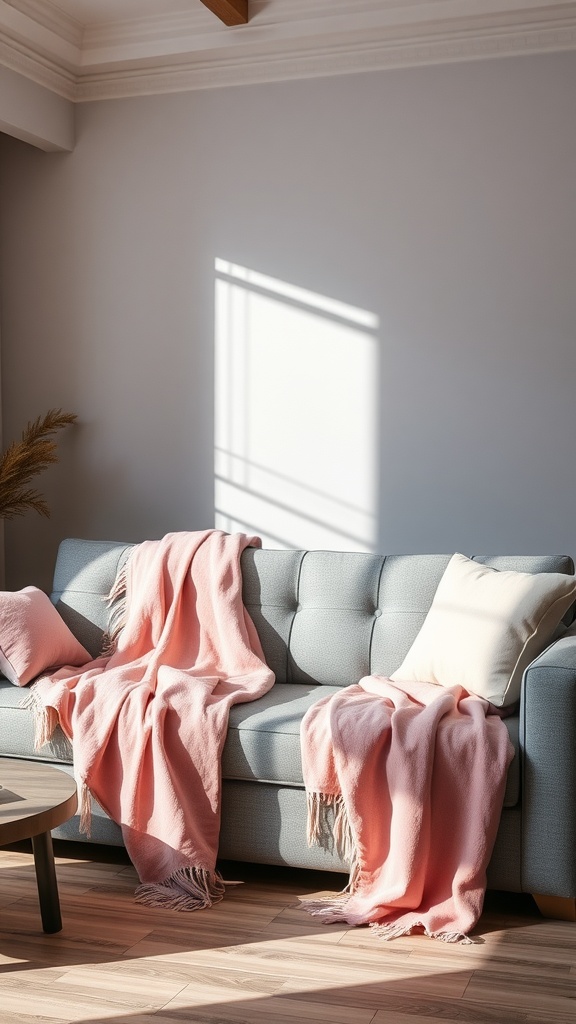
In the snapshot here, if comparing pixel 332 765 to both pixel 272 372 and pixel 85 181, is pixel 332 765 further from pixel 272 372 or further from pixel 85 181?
pixel 85 181

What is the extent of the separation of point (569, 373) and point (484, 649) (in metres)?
1.30

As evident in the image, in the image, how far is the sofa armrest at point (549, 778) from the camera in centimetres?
244

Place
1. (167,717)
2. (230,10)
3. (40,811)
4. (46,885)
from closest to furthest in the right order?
(40,811) → (46,885) → (167,717) → (230,10)

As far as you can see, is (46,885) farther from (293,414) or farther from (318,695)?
(293,414)

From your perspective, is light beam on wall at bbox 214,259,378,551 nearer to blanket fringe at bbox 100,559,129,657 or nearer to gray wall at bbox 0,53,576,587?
gray wall at bbox 0,53,576,587

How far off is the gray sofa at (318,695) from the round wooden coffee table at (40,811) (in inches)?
13.7

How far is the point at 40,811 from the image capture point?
→ 7.41ft

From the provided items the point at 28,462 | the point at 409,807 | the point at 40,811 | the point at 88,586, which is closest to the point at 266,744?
the point at 409,807

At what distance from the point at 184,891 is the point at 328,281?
2.30 m

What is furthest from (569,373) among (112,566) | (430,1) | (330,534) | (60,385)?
(60,385)

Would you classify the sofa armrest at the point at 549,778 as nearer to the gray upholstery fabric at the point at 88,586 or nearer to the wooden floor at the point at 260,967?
the wooden floor at the point at 260,967

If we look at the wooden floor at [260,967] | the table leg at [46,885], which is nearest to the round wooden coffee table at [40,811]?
the table leg at [46,885]

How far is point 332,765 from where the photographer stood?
2.60 m

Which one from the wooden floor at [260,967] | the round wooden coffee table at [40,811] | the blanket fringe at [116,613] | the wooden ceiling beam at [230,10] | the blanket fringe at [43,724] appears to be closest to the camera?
the wooden floor at [260,967]
